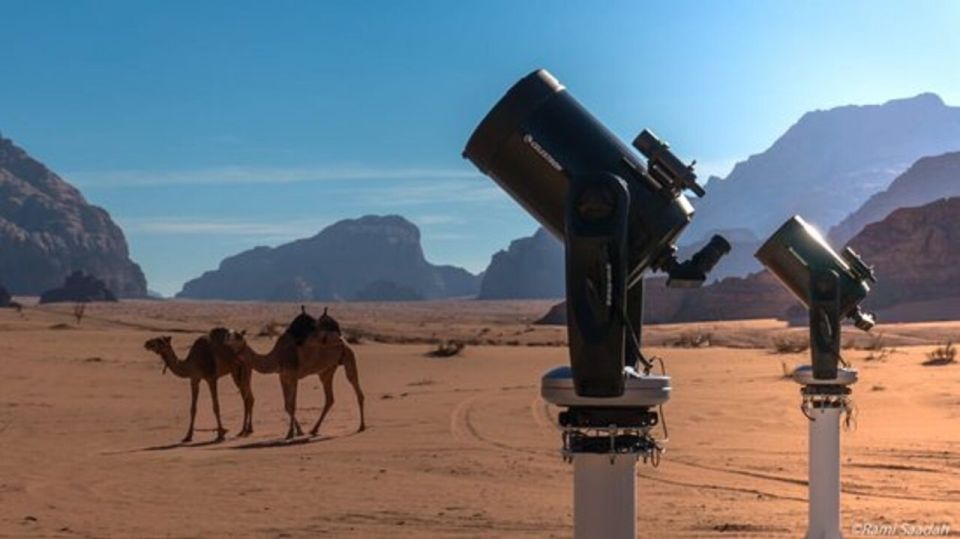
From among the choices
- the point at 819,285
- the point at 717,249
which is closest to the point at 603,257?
the point at 717,249

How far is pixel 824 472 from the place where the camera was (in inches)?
263

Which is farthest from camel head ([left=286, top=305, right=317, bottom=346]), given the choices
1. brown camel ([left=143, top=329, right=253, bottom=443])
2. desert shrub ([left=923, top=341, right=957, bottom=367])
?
desert shrub ([left=923, top=341, right=957, bottom=367])

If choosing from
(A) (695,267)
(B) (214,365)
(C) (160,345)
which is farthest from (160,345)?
(A) (695,267)

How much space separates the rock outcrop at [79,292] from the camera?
126188mm

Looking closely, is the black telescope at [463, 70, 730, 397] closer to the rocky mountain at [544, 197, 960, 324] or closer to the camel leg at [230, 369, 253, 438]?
the camel leg at [230, 369, 253, 438]

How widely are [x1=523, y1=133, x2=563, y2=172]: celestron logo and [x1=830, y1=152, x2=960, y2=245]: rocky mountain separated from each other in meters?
170

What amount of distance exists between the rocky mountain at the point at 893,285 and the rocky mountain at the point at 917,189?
9422cm

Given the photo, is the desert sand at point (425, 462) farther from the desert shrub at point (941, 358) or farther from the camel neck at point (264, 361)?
the desert shrub at point (941, 358)

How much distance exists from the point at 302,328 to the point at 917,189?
597ft

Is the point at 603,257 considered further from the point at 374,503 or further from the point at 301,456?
the point at 301,456

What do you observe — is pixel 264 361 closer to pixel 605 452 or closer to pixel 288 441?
pixel 288 441

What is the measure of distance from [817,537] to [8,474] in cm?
825

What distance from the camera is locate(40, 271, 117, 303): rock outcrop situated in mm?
126188

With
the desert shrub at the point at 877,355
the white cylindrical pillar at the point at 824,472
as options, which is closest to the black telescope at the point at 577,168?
the white cylindrical pillar at the point at 824,472
